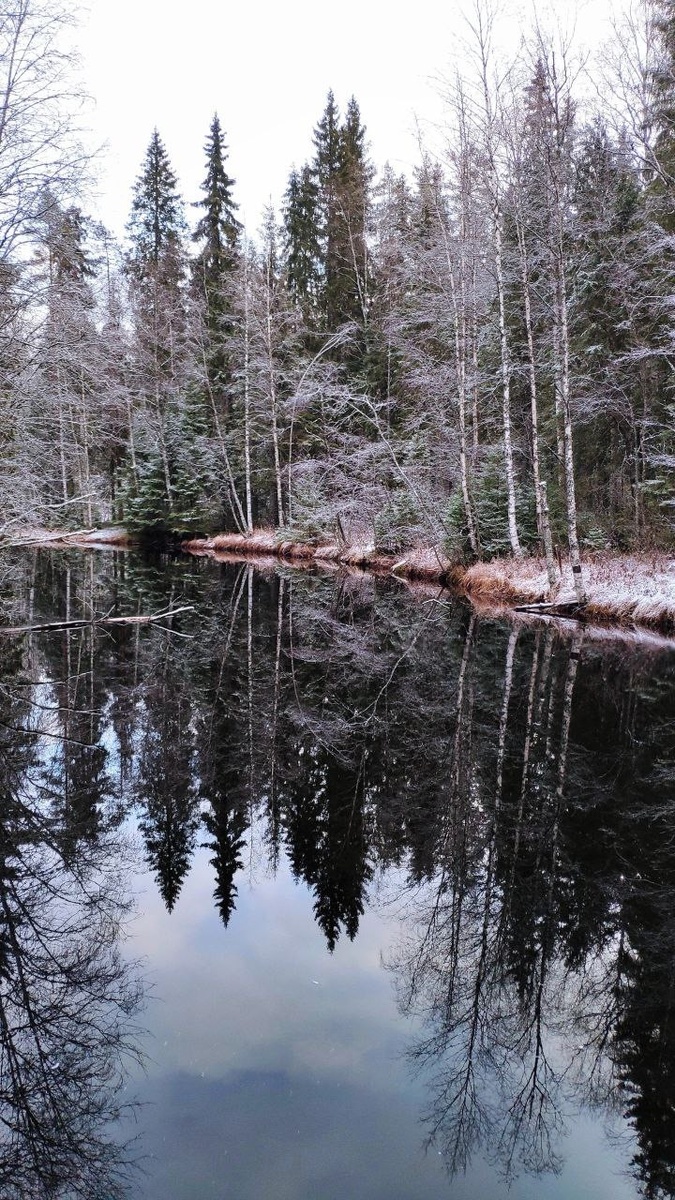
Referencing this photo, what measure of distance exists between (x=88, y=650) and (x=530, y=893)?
860 centimetres

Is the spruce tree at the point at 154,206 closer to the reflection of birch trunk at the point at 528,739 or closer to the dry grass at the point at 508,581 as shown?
the dry grass at the point at 508,581

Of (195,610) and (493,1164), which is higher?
(195,610)

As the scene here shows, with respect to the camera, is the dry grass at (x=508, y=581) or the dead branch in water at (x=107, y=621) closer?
the dead branch in water at (x=107, y=621)

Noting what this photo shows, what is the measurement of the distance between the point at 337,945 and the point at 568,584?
12043 mm

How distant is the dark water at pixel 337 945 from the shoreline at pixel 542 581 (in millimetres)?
3481

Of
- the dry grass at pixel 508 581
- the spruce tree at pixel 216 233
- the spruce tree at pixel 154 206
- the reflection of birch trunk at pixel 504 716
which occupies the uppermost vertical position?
the spruce tree at pixel 154 206

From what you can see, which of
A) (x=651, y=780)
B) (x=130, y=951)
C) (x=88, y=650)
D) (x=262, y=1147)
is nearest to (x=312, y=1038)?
(x=262, y=1147)

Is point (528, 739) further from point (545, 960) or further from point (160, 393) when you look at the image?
point (160, 393)

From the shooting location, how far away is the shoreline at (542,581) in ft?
41.5

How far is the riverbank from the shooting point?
504 inches

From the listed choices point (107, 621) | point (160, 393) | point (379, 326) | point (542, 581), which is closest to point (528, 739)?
point (107, 621)

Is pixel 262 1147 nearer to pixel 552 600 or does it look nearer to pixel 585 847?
pixel 585 847

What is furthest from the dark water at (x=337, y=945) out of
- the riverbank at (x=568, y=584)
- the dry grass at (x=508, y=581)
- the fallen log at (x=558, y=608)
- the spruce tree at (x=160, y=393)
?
the spruce tree at (x=160, y=393)

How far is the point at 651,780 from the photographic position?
5.74 metres
